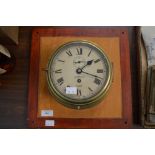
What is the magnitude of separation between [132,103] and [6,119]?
48 cm

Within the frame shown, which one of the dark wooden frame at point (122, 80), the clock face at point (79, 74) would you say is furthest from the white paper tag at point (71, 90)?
the dark wooden frame at point (122, 80)

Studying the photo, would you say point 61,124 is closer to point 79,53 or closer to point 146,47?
point 79,53

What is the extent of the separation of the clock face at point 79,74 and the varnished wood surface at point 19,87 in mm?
142

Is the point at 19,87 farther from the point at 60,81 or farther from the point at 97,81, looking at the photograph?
the point at 97,81

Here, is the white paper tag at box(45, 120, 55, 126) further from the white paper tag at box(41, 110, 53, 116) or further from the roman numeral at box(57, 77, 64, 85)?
the roman numeral at box(57, 77, 64, 85)

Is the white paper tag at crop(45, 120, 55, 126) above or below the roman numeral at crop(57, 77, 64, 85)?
below

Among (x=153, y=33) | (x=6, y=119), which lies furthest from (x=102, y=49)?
(x=6, y=119)

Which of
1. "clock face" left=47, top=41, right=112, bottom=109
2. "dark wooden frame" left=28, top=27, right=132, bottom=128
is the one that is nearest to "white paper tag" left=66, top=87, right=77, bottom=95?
"clock face" left=47, top=41, right=112, bottom=109

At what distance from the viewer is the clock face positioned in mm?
909

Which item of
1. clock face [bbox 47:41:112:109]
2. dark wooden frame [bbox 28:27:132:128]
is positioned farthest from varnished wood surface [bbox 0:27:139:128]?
clock face [bbox 47:41:112:109]

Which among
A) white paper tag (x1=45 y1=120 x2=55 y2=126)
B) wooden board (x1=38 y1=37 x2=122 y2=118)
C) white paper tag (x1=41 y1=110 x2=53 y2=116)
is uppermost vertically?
wooden board (x1=38 y1=37 x2=122 y2=118)

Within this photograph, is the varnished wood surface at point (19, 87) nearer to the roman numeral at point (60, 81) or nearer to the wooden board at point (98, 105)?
the wooden board at point (98, 105)

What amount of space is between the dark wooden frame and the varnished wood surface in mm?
24

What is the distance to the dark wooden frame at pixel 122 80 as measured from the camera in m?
0.96
